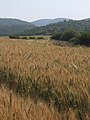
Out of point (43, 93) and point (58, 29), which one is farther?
point (58, 29)

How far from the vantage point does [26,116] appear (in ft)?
10.2

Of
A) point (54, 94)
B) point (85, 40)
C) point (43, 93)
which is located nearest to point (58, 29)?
point (85, 40)

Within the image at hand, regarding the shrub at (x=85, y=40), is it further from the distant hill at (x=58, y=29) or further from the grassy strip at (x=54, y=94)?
the distant hill at (x=58, y=29)

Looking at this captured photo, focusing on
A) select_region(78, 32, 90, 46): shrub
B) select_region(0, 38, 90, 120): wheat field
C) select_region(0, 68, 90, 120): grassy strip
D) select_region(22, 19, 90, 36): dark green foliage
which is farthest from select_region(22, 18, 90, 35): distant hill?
select_region(0, 68, 90, 120): grassy strip

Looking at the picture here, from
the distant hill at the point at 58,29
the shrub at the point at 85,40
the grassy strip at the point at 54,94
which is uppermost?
the grassy strip at the point at 54,94

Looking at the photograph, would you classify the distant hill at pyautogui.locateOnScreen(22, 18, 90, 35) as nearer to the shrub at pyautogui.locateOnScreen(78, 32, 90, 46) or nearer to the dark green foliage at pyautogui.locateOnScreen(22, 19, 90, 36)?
the dark green foliage at pyautogui.locateOnScreen(22, 19, 90, 36)

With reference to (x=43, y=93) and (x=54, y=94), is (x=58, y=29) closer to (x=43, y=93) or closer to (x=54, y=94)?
(x=43, y=93)

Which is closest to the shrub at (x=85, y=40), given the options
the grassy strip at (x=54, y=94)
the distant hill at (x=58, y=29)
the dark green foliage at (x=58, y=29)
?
the grassy strip at (x=54, y=94)

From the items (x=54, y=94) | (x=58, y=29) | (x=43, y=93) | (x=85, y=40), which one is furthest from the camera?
(x=58, y=29)

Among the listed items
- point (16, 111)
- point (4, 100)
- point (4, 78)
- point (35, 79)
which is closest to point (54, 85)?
point (35, 79)

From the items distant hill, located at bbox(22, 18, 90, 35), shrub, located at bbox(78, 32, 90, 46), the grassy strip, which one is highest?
the grassy strip

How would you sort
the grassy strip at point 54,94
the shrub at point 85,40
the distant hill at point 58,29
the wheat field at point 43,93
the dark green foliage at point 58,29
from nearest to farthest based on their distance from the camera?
the wheat field at point 43,93, the grassy strip at point 54,94, the shrub at point 85,40, the dark green foliage at point 58,29, the distant hill at point 58,29

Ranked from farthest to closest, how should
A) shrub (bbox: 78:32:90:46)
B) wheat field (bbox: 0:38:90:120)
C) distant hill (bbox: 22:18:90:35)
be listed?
distant hill (bbox: 22:18:90:35) < shrub (bbox: 78:32:90:46) < wheat field (bbox: 0:38:90:120)

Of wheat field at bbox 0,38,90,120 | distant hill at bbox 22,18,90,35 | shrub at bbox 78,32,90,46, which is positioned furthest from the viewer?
distant hill at bbox 22,18,90,35
